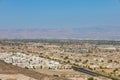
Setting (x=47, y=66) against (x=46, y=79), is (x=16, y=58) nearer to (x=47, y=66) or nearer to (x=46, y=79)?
(x=47, y=66)

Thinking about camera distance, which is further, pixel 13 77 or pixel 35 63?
pixel 35 63

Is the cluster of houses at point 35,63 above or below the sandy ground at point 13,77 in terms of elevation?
below

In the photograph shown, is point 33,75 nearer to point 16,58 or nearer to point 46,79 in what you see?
point 46,79

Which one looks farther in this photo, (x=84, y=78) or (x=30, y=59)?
(x=30, y=59)

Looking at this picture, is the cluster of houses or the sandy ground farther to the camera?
the cluster of houses

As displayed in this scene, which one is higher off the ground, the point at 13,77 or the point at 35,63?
the point at 13,77

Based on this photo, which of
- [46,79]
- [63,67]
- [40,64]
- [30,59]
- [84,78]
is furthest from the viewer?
[30,59]

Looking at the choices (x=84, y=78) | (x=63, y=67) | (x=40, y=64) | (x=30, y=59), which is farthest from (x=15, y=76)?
(x=30, y=59)

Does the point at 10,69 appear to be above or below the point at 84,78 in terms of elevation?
above

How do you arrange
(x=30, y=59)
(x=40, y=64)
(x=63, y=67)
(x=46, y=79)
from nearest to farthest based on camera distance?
(x=46, y=79) → (x=63, y=67) → (x=40, y=64) → (x=30, y=59)

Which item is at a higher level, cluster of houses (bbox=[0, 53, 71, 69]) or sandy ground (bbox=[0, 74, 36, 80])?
sandy ground (bbox=[0, 74, 36, 80])

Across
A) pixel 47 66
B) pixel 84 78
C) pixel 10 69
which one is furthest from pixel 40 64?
pixel 10 69
